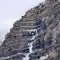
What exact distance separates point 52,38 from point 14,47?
83.7ft

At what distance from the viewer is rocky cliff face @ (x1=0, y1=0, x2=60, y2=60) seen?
133m

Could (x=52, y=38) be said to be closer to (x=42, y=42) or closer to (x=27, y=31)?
(x=42, y=42)

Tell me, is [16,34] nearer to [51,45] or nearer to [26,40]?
[26,40]

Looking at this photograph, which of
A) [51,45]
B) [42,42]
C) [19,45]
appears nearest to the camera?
[51,45]

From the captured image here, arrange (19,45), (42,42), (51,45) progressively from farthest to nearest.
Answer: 1. (19,45)
2. (42,42)
3. (51,45)

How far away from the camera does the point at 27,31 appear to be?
166250 mm

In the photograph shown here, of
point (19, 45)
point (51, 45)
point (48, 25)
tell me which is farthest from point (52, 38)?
point (19, 45)

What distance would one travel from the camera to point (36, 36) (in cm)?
15188

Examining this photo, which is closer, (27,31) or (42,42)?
(42,42)

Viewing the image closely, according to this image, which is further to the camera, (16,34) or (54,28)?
Result: (16,34)

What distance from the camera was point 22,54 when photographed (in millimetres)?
150000

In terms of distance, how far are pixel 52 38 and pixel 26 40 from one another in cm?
2641

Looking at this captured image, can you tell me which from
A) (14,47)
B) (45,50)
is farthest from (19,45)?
(45,50)

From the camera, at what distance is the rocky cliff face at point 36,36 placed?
133m
